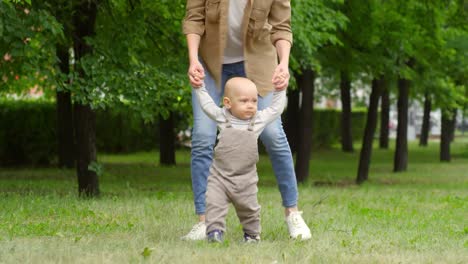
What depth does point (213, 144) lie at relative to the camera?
6.75 meters

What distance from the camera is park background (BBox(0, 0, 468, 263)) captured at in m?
6.31

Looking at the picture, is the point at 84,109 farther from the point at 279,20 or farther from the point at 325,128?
the point at 325,128

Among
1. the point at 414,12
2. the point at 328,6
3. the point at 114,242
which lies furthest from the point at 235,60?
the point at 414,12

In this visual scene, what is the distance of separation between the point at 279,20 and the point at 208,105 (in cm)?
88

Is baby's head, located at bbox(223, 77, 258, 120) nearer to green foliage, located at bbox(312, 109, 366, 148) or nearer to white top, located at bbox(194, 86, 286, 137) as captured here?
white top, located at bbox(194, 86, 286, 137)

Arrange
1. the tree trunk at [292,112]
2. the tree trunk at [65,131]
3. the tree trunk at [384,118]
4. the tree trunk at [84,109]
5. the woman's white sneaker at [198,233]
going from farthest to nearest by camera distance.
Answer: the tree trunk at [384,118], the tree trunk at [292,112], the tree trunk at [65,131], the tree trunk at [84,109], the woman's white sneaker at [198,233]

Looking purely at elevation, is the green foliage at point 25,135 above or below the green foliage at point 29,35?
below

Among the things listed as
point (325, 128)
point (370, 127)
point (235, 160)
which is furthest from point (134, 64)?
point (325, 128)

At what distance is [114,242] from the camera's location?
633 centimetres

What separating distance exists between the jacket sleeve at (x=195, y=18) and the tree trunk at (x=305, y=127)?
12.8 metres

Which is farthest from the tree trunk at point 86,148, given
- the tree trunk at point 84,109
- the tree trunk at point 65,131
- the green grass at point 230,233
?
the tree trunk at point 65,131

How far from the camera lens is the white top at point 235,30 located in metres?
6.57

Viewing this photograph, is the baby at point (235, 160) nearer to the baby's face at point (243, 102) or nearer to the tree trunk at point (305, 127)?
the baby's face at point (243, 102)

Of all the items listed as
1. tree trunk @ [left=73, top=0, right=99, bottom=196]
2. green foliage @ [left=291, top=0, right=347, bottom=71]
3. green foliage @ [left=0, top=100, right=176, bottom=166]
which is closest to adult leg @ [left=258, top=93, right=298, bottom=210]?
tree trunk @ [left=73, top=0, right=99, bottom=196]
